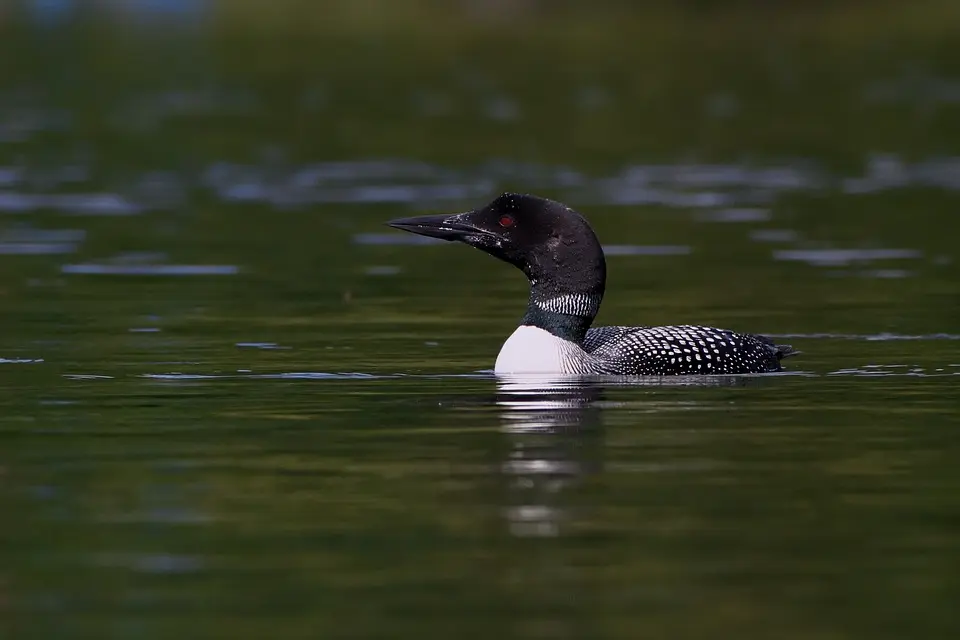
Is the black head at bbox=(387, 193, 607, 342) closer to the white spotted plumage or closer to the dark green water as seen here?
the white spotted plumage

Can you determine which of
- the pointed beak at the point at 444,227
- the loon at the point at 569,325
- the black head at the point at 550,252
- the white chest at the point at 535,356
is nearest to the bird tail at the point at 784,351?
the loon at the point at 569,325

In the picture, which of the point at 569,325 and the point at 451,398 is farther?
the point at 569,325

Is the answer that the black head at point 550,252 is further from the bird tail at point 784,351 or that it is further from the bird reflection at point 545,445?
the bird tail at point 784,351

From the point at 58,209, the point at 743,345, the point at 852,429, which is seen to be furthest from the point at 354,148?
the point at 852,429

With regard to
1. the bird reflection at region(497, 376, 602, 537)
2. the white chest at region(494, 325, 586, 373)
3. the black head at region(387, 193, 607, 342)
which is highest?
the black head at region(387, 193, 607, 342)

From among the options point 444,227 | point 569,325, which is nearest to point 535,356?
point 569,325

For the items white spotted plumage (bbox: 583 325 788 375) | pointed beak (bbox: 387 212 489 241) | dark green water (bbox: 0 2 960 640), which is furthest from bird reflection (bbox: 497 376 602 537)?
pointed beak (bbox: 387 212 489 241)

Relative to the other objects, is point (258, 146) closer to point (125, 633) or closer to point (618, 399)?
point (618, 399)

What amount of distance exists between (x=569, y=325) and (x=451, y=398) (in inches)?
43.2

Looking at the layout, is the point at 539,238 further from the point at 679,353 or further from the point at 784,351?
the point at 784,351

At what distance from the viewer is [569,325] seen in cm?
1189

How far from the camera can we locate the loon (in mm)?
11742

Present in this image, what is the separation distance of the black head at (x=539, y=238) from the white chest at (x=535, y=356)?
33cm

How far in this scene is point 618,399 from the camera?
1102 centimetres
